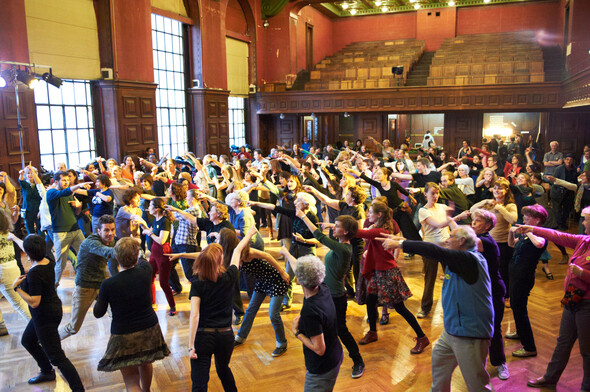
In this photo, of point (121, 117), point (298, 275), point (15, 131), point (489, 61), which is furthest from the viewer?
point (489, 61)

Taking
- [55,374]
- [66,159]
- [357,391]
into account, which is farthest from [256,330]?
[66,159]

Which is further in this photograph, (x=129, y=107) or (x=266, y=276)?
(x=129, y=107)

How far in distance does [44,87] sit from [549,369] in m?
9.89

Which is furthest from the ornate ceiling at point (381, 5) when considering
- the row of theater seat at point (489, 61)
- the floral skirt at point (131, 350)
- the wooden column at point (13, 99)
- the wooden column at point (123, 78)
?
the floral skirt at point (131, 350)

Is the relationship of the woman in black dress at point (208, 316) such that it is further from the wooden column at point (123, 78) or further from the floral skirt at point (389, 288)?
the wooden column at point (123, 78)

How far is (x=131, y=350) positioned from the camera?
10.2ft

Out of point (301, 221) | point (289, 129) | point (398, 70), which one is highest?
point (398, 70)

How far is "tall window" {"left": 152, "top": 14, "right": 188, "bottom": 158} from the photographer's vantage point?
504 inches

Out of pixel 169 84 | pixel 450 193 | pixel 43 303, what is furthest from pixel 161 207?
pixel 169 84

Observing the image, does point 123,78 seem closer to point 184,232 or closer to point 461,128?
point 184,232

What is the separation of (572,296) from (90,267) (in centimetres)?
394

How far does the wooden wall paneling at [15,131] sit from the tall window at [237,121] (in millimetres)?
8405

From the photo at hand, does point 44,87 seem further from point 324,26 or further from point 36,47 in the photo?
point 324,26

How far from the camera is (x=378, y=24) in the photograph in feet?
75.3
